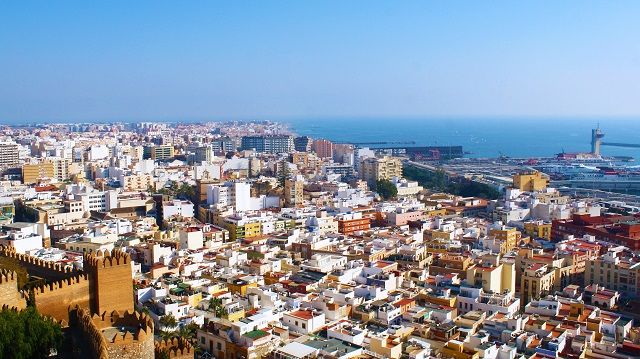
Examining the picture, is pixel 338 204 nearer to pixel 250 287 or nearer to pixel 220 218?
pixel 220 218

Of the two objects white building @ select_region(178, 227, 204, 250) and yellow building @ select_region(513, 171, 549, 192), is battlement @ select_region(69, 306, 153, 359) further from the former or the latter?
yellow building @ select_region(513, 171, 549, 192)

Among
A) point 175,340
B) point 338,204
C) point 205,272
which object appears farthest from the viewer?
point 338,204

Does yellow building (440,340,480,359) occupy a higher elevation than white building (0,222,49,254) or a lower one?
lower

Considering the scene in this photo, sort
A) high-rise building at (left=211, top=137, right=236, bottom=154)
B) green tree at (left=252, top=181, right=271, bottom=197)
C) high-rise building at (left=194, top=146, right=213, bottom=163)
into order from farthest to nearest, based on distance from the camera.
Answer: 1. high-rise building at (left=211, top=137, right=236, bottom=154)
2. high-rise building at (left=194, top=146, right=213, bottom=163)
3. green tree at (left=252, top=181, right=271, bottom=197)

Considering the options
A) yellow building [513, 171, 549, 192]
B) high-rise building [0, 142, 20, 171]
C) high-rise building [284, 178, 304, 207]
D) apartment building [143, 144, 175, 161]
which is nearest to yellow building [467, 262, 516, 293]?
high-rise building [284, 178, 304, 207]

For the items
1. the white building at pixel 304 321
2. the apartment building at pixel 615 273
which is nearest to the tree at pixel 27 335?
the white building at pixel 304 321

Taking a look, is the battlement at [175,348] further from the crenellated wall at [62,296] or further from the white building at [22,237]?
the white building at [22,237]

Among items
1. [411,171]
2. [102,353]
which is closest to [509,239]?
[102,353]
